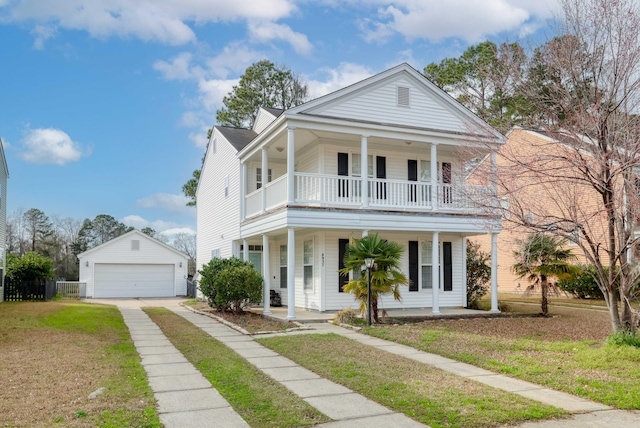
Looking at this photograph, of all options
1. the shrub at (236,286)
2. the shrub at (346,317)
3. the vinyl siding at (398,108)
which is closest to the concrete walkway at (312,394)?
the shrub at (346,317)

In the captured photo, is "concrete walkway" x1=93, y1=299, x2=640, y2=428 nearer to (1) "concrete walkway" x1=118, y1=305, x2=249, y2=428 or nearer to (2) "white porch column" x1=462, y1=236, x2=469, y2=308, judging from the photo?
(1) "concrete walkway" x1=118, y1=305, x2=249, y2=428

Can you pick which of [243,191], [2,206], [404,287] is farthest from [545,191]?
[2,206]

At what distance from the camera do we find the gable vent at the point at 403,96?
17.0m

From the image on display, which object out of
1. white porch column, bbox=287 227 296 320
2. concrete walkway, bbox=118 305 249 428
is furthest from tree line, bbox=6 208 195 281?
concrete walkway, bbox=118 305 249 428

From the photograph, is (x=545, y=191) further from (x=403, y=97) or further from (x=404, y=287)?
(x=404, y=287)

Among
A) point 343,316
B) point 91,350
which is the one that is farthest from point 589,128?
point 91,350

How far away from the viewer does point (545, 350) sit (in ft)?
33.0

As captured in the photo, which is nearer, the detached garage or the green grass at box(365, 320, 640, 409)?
the green grass at box(365, 320, 640, 409)

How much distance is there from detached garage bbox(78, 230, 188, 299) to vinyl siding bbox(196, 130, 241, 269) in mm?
6060

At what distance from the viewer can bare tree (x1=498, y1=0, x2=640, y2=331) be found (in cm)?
898

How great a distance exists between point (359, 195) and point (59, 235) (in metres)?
48.1

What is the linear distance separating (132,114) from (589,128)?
18.8 metres

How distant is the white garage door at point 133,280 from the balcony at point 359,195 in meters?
16.6

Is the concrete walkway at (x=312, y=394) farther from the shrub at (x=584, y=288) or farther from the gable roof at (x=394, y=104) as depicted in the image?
the shrub at (x=584, y=288)
